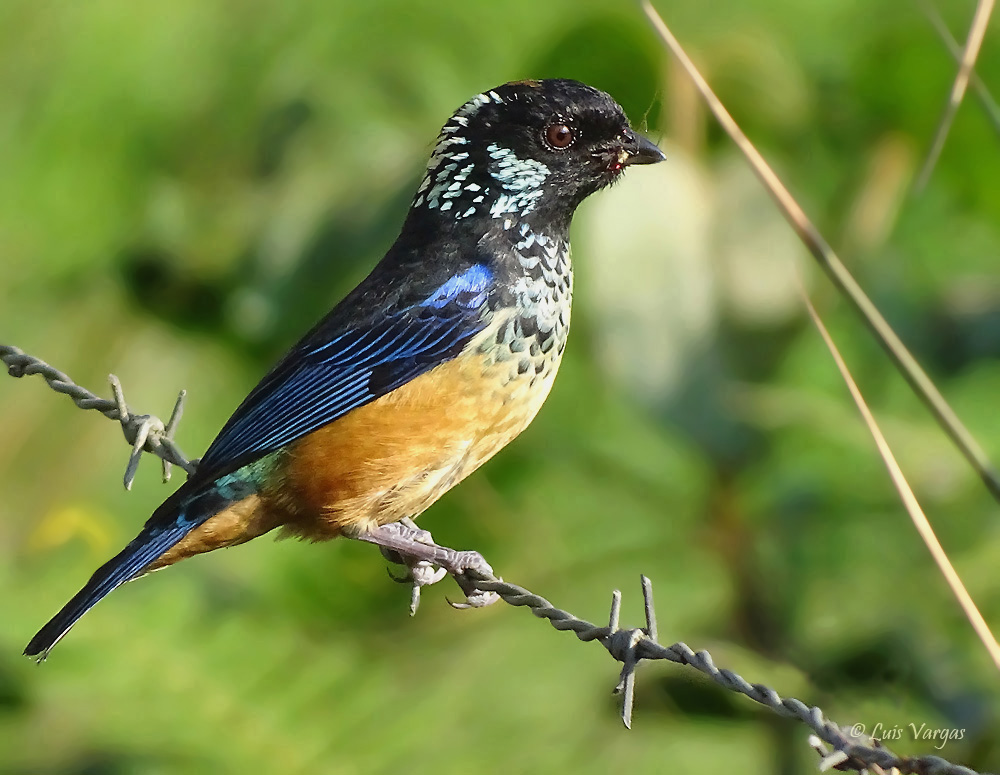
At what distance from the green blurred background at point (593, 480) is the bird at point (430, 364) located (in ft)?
2.49

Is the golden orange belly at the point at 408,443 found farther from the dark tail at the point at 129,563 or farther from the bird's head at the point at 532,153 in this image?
the bird's head at the point at 532,153

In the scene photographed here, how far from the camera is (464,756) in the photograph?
14.7 ft

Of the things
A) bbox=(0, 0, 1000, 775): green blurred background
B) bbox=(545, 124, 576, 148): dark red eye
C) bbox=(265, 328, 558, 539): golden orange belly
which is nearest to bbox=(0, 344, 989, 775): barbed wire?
bbox=(265, 328, 558, 539): golden orange belly

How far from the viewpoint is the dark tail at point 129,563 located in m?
3.28

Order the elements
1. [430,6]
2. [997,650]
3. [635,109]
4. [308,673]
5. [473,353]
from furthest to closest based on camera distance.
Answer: [430,6] → [308,673] → [635,109] → [473,353] → [997,650]

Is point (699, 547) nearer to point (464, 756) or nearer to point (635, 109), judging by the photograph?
point (464, 756)

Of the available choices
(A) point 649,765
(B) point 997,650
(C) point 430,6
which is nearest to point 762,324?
(A) point 649,765

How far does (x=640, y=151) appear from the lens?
11.9 feet

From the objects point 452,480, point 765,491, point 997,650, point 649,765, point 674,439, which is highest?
point 452,480

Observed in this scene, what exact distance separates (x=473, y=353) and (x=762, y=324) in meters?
1.64

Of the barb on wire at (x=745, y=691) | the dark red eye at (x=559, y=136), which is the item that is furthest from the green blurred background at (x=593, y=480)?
the barb on wire at (x=745, y=691)

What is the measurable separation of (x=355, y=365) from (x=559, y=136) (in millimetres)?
768

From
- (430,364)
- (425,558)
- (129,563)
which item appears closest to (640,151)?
(430,364)

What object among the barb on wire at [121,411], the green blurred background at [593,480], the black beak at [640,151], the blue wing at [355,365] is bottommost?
the green blurred background at [593,480]
